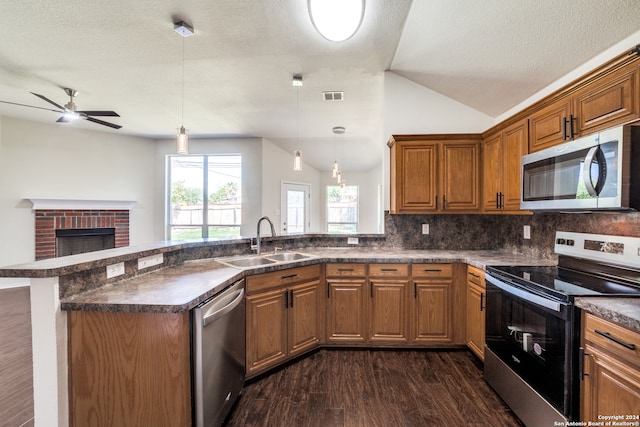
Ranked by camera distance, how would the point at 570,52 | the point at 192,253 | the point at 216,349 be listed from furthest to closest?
the point at 192,253, the point at 570,52, the point at 216,349

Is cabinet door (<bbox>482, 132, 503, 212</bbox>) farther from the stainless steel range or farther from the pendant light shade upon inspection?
the pendant light shade

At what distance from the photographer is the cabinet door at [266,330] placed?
2.04 m

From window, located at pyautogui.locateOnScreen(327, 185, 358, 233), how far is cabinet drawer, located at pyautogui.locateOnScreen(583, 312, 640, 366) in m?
7.08

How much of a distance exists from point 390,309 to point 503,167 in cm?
163

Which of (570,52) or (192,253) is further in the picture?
(192,253)

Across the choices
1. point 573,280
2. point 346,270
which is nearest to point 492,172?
point 573,280

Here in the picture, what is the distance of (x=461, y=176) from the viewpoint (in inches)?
110

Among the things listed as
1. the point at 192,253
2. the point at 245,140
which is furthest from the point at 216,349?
the point at 245,140

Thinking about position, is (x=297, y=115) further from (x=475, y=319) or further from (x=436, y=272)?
(x=475, y=319)

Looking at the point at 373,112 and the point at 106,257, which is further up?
the point at 373,112

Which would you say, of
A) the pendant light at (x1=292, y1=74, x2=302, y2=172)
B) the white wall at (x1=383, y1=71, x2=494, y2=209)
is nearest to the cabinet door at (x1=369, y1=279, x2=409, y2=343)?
the white wall at (x1=383, y1=71, x2=494, y2=209)

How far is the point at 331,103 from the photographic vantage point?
12.9 feet

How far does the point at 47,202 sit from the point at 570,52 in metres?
6.97

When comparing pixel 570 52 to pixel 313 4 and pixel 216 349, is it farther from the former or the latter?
pixel 216 349
